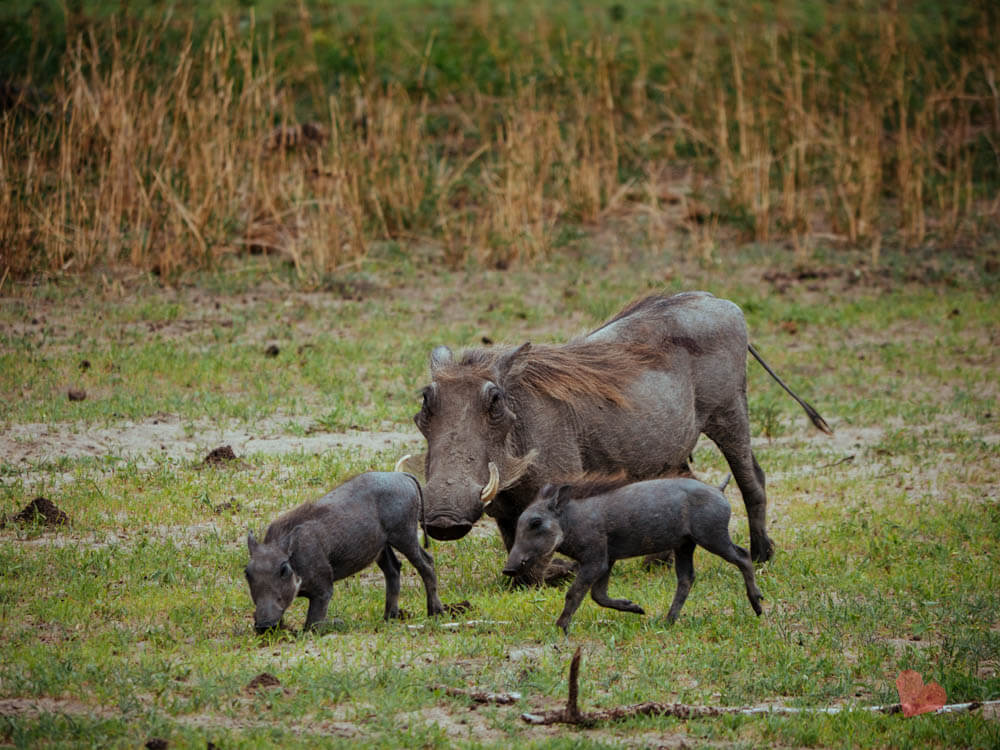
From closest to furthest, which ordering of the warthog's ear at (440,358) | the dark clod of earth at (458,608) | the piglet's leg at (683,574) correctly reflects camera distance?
the piglet's leg at (683,574) → the dark clod of earth at (458,608) → the warthog's ear at (440,358)

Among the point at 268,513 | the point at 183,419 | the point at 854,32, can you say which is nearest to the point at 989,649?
the point at 268,513

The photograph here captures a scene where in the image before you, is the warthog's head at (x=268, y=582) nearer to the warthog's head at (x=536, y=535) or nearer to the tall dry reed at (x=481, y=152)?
the warthog's head at (x=536, y=535)

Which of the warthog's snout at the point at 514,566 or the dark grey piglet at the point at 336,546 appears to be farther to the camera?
the warthog's snout at the point at 514,566

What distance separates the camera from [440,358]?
19.6 feet

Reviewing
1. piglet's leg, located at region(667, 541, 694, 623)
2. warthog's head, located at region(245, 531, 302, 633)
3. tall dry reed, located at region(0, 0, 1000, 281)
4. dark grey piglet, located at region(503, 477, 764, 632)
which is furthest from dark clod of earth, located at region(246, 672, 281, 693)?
tall dry reed, located at region(0, 0, 1000, 281)

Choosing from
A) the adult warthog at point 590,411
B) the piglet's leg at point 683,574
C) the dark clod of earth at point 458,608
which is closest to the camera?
the piglet's leg at point 683,574

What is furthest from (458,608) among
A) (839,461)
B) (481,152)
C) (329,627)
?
(481,152)

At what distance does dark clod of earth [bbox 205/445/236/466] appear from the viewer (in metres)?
7.38

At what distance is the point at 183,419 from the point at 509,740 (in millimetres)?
4530

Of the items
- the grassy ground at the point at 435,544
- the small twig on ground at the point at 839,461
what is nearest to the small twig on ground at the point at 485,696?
the grassy ground at the point at 435,544

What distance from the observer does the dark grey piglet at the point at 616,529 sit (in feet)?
17.0

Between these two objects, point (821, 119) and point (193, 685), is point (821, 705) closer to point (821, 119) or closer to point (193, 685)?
point (193, 685)

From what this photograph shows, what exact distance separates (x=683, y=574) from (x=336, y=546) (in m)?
1.31

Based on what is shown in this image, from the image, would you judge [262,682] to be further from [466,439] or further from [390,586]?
[466,439]
